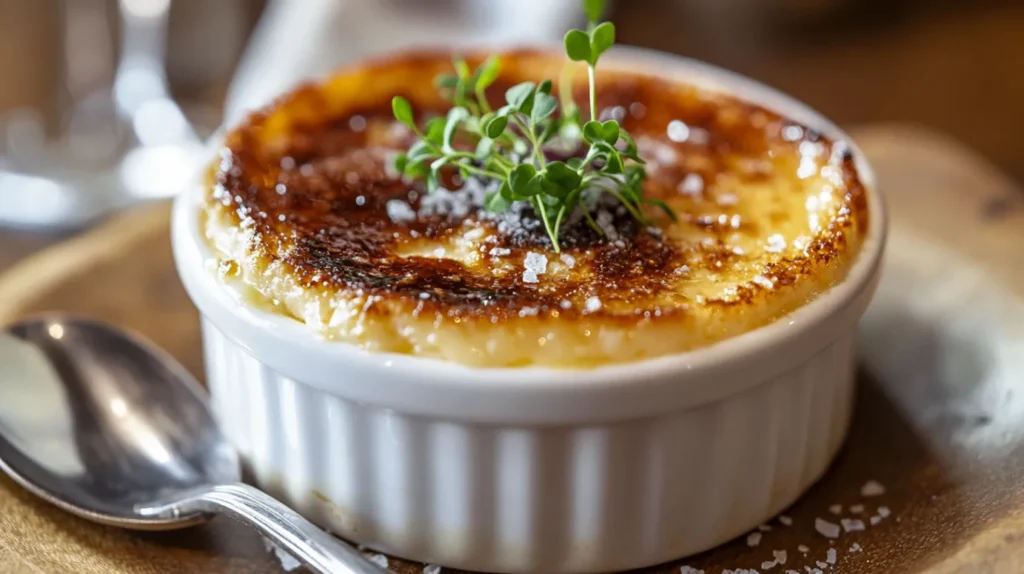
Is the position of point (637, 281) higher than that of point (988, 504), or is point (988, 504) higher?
point (637, 281)

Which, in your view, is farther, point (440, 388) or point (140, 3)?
point (140, 3)

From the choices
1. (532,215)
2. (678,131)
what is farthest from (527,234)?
(678,131)

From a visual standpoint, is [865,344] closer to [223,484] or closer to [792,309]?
[792,309]

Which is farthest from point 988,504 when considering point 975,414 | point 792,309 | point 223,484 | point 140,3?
point 140,3

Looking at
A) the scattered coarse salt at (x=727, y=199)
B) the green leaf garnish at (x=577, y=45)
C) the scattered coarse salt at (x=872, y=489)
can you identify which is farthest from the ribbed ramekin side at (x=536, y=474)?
the green leaf garnish at (x=577, y=45)

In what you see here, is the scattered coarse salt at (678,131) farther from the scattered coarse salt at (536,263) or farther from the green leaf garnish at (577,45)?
the scattered coarse salt at (536,263)

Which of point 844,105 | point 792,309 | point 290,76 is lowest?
point 844,105

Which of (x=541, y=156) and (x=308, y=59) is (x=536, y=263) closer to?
(x=541, y=156)
